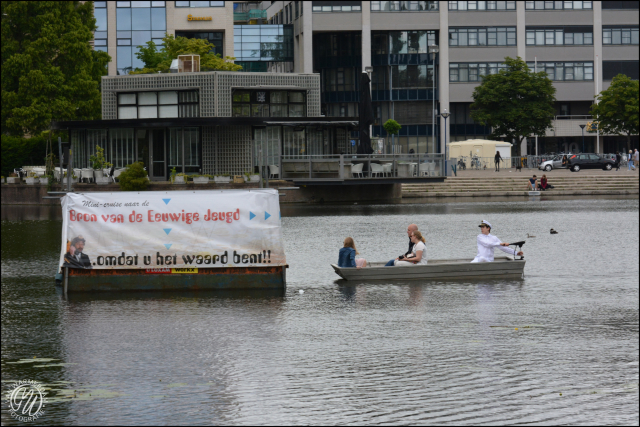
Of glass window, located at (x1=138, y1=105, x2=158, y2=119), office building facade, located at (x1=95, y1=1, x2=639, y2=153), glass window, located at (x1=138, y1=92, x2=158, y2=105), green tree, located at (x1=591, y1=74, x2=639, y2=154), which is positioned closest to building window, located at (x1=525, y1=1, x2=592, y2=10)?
office building facade, located at (x1=95, y1=1, x2=639, y2=153)

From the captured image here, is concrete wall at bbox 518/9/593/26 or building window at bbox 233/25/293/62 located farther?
building window at bbox 233/25/293/62

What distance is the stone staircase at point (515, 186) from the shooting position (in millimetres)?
55031

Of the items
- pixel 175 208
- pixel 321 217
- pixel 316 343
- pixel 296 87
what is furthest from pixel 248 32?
pixel 316 343

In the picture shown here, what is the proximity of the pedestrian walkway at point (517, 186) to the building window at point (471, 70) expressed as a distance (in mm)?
35811

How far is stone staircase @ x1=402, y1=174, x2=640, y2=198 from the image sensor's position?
5503 centimetres

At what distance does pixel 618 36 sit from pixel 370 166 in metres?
57.5

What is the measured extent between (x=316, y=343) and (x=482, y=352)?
98.1 inches

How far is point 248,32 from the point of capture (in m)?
96.9

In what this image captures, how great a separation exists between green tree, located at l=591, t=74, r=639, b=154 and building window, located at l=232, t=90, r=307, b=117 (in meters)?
40.1

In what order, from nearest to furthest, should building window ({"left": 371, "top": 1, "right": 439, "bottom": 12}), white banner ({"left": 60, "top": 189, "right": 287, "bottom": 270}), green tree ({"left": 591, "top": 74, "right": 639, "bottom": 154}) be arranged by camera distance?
white banner ({"left": 60, "top": 189, "right": 287, "bottom": 270}) → green tree ({"left": 591, "top": 74, "right": 639, "bottom": 154}) → building window ({"left": 371, "top": 1, "right": 439, "bottom": 12})

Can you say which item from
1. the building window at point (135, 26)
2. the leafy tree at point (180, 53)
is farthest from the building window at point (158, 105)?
the building window at point (135, 26)

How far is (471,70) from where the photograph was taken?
94.7m

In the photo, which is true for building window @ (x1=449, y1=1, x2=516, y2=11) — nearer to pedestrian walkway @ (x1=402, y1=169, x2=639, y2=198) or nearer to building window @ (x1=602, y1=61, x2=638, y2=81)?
building window @ (x1=602, y1=61, x2=638, y2=81)

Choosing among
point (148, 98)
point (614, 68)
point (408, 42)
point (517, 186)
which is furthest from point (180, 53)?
point (614, 68)
